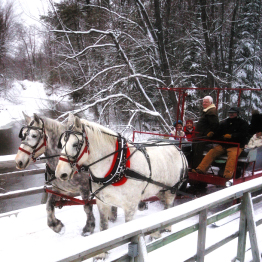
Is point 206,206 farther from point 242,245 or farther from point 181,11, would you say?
point 181,11

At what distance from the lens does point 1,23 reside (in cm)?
1795

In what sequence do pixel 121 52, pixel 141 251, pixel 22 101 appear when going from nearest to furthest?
pixel 141 251, pixel 121 52, pixel 22 101

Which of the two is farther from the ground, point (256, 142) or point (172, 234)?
point (256, 142)

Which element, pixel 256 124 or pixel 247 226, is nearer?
pixel 247 226

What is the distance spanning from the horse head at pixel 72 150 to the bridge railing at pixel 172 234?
4.40ft

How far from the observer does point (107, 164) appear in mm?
3096

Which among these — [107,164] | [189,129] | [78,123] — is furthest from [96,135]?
[189,129]

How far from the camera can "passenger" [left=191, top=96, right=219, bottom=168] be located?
15.8ft

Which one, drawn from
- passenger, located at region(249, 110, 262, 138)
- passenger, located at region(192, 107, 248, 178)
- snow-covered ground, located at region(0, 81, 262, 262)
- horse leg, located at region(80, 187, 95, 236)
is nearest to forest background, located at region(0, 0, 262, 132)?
passenger, located at region(249, 110, 262, 138)

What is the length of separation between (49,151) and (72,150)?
1.11 m

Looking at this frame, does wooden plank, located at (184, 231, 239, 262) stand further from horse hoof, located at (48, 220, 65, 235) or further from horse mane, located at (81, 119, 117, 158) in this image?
horse hoof, located at (48, 220, 65, 235)

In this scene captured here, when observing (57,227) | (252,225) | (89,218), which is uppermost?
(252,225)

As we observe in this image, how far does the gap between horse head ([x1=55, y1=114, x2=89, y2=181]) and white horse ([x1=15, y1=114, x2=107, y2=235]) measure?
888 mm

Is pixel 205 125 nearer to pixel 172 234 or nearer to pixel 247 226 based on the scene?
pixel 247 226
